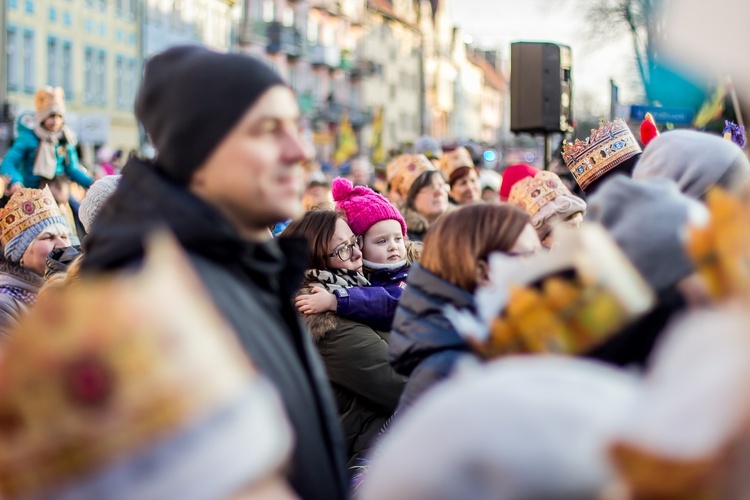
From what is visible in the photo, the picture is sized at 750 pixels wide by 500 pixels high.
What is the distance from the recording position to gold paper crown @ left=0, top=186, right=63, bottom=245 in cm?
633

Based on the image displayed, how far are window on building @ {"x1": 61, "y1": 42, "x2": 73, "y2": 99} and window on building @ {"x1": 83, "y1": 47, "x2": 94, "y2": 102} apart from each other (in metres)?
1.07

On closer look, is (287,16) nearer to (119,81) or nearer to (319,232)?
(119,81)

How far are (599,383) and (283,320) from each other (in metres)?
1.03

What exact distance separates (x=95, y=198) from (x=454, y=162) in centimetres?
490

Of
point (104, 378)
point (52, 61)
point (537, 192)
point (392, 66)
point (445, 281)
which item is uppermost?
point (104, 378)

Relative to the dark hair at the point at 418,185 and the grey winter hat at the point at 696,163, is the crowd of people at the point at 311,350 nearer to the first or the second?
the grey winter hat at the point at 696,163

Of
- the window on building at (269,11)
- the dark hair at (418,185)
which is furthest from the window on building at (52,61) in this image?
the dark hair at (418,185)

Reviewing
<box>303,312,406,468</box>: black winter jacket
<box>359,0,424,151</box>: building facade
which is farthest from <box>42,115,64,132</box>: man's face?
<box>359,0,424,151</box>: building facade

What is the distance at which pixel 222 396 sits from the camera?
187 centimetres

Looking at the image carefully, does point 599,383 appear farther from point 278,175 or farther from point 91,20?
point 91,20

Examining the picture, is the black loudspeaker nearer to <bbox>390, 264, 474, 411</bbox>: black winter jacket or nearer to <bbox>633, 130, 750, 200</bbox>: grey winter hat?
<bbox>633, 130, 750, 200</bbox>: grey winter hat

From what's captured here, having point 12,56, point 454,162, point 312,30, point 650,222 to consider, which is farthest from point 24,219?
point 312,30

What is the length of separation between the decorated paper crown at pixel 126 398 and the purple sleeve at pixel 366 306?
3.52 m

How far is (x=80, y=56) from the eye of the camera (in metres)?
44.7
